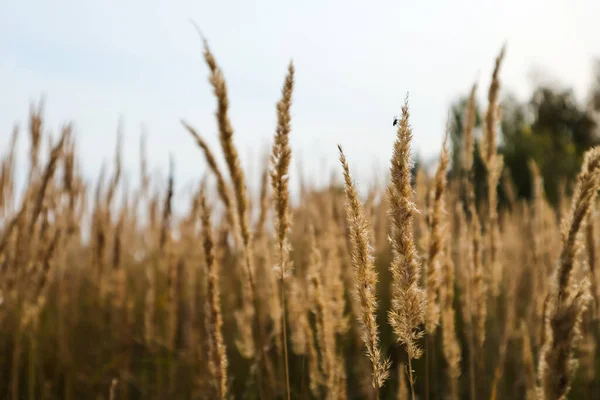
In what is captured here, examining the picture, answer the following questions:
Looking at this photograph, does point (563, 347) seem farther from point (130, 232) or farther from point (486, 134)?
point (130, 232)

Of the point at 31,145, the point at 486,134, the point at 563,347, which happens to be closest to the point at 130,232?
the point at 31,145

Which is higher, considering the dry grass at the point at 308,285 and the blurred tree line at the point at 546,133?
the blurred tree line at the point at 546,133

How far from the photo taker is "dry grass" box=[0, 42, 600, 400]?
3.88 ft

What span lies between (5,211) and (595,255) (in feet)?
8.26

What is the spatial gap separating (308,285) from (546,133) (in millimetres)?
28430

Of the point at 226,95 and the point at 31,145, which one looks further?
the point at 31,145

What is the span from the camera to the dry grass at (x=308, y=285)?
1.18 meters

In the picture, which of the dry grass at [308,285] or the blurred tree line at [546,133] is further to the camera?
the blurred tree line at [546,133]

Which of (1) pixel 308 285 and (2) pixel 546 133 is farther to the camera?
(2) pixel 546 133

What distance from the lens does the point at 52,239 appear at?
88.4 inches

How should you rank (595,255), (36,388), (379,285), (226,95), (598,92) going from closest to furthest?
(226,95), (595,255), (36,388), (379,285), (598,92)

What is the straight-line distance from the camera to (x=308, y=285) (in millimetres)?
1998

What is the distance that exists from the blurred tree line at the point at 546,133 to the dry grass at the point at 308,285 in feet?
61.2

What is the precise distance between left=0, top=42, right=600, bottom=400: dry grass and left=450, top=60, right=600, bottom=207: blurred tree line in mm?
18647
